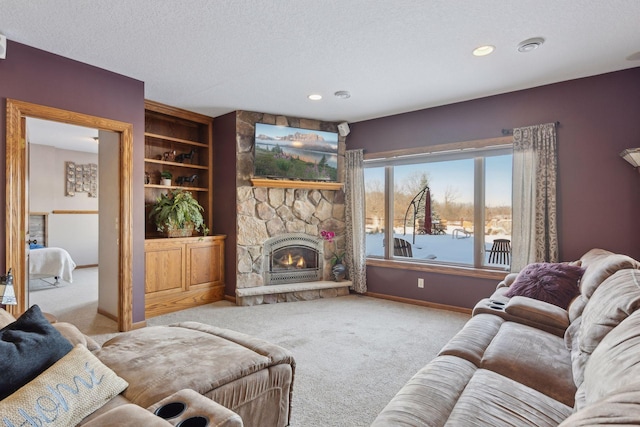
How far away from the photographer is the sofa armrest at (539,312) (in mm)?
2186

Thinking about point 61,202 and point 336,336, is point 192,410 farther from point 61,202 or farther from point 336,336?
point 61,202

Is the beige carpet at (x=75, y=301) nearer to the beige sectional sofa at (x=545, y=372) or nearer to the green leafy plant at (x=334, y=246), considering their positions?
the green leafy plant at (x=334, y=246)

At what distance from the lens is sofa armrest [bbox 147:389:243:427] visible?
119 centimetres

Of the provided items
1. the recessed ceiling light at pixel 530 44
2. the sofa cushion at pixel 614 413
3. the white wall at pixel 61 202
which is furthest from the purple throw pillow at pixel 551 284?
the white wall at pixel 61 202

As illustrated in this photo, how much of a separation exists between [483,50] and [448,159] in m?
1.75

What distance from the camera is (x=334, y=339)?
333cm

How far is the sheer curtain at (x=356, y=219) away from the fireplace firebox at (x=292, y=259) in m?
0.49

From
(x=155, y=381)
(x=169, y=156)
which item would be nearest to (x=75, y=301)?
(x=169, y=156)

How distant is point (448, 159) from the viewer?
4477 millimetres

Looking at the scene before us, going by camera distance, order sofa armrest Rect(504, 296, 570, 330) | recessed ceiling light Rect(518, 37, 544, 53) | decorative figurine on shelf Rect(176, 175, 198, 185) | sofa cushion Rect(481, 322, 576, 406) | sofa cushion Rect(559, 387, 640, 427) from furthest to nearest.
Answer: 1. decorative figurine on shelf Rect(176, 175, 198, 185)
2. recessed ceiling light Rect(518, 37, 544, 53)
3. sofa armrest Rect(504, 296, 570, 330)
4. sofa cushion Rect(481, 322, 576, 406)
5. sofa cushion Rect(559, 387, 640, 427)

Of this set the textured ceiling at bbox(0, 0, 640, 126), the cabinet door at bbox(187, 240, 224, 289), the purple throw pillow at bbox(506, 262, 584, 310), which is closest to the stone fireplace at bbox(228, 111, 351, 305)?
the cabinet door at bbox(187, 240, 224, 289)

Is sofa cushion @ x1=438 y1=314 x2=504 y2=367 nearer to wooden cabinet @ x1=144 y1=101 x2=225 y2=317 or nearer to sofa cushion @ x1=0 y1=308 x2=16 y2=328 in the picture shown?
sofa cushion @ x1=0 y1=308 x2=16 y2=328

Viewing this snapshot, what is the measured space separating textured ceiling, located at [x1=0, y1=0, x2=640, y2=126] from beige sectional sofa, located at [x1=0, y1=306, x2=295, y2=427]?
6.75ft

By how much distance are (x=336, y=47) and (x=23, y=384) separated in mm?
2810
